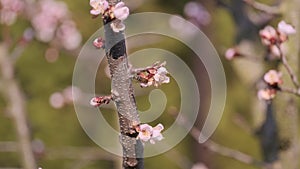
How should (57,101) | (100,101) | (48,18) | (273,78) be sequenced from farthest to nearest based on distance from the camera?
(57,101), (48,18), (273,78), (100,101)

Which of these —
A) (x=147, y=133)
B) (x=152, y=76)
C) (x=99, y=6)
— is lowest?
(x=147, y=133)

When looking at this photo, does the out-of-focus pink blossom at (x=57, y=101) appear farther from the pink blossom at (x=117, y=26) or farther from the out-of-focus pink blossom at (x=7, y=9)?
the pink blossom at (x=117, y=26)

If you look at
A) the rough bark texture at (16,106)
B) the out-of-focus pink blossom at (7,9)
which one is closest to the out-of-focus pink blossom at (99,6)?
the out-of-focus pink blossom at (7,9)

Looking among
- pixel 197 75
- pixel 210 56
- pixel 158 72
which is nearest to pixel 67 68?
pixel 197 75

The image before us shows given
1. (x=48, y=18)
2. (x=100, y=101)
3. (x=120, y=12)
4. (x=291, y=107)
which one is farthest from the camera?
(x=48, y=18)

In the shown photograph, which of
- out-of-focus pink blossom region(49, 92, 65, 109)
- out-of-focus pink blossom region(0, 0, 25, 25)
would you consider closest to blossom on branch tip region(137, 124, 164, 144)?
out-of-focus pink blossom region(0, 0, 25, 25)

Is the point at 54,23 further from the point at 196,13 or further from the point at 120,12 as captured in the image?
the point at 120,12

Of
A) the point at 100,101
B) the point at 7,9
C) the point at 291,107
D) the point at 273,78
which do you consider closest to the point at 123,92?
the point at 100,101
